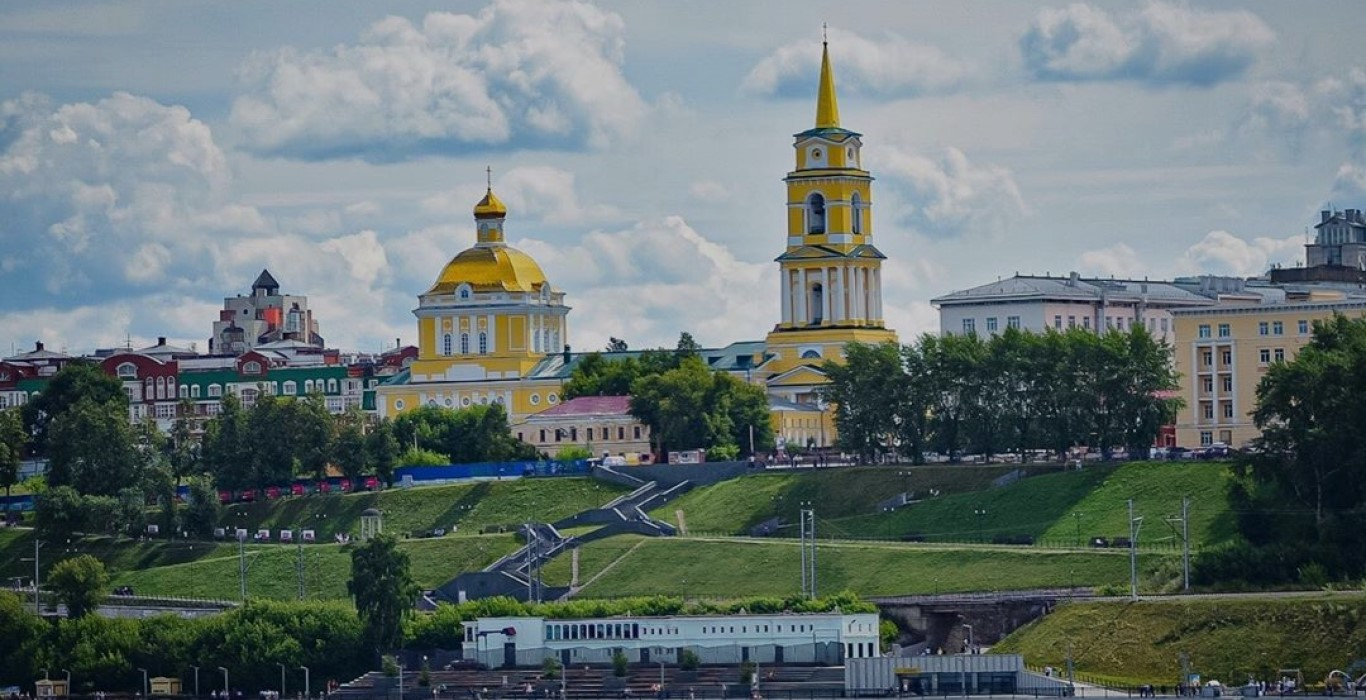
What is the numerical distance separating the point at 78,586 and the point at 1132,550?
3922cm

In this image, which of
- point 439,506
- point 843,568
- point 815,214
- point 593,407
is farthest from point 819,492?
point 815,214

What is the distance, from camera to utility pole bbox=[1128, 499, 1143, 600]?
116250 millimetres

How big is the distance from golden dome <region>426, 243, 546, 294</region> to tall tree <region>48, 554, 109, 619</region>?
4634 cm

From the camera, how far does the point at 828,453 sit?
154 meters

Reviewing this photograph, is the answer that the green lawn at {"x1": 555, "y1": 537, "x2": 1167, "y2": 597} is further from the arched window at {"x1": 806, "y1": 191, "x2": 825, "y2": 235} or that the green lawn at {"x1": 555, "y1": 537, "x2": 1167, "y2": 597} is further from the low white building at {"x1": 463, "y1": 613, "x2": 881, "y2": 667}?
the arched window at {"x1": 806, "y1": 191, "x2": 825, "y2": 235}

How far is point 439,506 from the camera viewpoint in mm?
152125

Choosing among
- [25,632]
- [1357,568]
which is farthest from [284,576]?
[1357,568]

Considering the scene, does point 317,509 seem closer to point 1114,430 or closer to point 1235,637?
point 1114,430

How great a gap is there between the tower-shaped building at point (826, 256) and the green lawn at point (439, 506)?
1927 cm

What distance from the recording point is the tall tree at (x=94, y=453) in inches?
6260

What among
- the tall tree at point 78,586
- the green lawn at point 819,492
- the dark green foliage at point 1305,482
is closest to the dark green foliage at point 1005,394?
the green lawn at point 819,492

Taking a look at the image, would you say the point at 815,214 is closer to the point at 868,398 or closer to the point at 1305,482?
the point at 868,398

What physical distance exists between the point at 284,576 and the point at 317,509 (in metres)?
13.0

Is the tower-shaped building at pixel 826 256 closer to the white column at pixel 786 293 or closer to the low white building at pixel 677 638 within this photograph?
the white column at pixel 786 293
